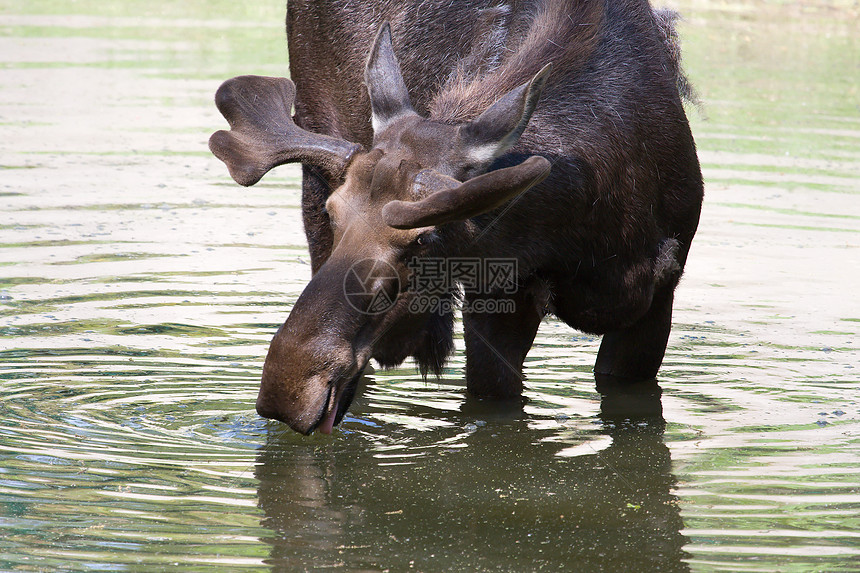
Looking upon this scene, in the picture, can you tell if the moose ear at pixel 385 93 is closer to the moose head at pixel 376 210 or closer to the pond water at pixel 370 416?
the moose head at pixel 376 210

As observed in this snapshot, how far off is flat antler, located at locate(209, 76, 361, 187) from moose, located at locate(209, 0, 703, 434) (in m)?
0.01

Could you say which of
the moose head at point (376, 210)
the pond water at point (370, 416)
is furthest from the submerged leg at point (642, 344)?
the moose head at point (376, 210)

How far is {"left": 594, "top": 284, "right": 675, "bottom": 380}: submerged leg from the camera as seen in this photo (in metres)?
6.87

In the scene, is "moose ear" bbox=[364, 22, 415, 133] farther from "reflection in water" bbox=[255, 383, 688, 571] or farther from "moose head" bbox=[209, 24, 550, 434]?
"reflection in water" bbox=[255, 383, 688, 571]

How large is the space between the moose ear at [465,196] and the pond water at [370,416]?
4.11 feet

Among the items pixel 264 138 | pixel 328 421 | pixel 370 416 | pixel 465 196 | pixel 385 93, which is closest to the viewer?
pixel 465 196

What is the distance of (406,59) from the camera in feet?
22.5

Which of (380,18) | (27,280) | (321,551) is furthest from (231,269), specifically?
(321,551)

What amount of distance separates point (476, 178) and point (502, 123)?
44 centimetres

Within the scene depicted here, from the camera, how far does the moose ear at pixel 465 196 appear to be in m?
4.82

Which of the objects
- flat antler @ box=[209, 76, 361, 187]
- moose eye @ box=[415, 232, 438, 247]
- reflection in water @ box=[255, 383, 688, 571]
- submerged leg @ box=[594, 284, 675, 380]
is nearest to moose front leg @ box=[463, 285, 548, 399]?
reflection in water @ box=[255, 383, 688, 571]

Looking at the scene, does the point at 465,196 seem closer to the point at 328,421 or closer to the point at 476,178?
the point at 476,178

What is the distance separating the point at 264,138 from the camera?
5742 millimetres

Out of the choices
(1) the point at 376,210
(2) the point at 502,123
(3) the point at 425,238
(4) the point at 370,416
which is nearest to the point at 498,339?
(4) the point at 370,416
